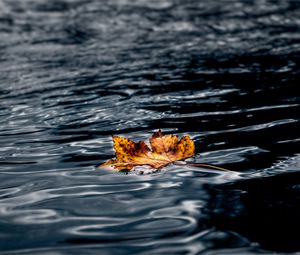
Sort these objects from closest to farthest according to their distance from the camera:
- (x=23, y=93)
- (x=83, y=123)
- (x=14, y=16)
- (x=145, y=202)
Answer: (x=145, y=202)
(x=83, y=123)
(x=23, y=93)
(x=14, y=16)

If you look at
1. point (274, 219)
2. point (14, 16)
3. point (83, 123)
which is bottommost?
point (274, 219)

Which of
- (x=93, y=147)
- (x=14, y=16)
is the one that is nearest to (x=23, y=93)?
(x=93, y=147)

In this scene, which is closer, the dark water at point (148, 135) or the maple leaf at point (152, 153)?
the dark water at point (148, 135)

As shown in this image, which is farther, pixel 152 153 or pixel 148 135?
pixel 148 135

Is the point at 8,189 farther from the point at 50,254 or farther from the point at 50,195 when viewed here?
the point at 50,254

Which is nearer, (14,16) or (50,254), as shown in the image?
(50,254)
